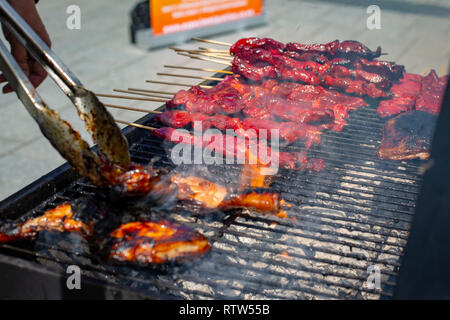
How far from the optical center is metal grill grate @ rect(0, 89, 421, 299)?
242 centimetres

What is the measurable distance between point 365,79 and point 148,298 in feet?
11.0

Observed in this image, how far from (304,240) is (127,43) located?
7.08 meters

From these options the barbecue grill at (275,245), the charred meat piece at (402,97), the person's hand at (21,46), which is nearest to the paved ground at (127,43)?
the charred meat piece at (402,97)

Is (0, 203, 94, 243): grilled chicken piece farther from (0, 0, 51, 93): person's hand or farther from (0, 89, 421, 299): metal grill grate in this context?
(0, 0, 51, 93): person's hand

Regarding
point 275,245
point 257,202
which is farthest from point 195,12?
point 275,245

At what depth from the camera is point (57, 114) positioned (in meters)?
2.36

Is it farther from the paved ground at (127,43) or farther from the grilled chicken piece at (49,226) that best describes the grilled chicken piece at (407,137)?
the paved ground at (127,43)

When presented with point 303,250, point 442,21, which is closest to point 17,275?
point 303,250

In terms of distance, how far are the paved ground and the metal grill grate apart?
9.74 ft

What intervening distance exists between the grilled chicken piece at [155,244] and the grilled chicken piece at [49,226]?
7.3 inches

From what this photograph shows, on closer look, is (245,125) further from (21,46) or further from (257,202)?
(21,46)

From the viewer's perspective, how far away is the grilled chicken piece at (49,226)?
2420 mm

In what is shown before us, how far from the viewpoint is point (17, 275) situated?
86.5 inches
